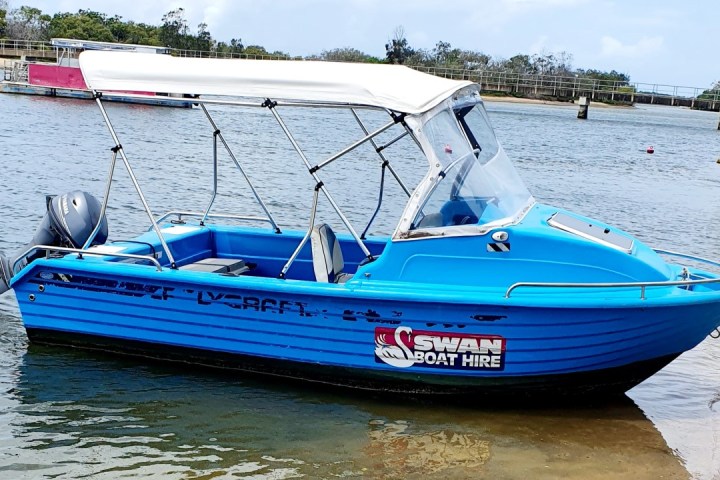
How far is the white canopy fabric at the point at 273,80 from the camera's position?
7.14 metres

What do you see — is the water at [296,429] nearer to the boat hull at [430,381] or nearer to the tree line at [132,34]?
the boat hull at [430,381]

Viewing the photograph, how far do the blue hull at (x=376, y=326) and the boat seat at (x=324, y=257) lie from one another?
1.56ft

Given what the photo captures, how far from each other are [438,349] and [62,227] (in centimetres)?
369

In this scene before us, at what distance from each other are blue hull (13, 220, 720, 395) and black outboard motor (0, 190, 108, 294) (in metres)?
0.33

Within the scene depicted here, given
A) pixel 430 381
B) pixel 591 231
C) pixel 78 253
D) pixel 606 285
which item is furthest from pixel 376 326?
pixel 78 253

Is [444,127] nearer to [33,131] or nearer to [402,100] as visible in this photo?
[402,100]

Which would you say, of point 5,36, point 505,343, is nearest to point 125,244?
point 505,343

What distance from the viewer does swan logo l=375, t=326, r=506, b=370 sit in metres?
7.03

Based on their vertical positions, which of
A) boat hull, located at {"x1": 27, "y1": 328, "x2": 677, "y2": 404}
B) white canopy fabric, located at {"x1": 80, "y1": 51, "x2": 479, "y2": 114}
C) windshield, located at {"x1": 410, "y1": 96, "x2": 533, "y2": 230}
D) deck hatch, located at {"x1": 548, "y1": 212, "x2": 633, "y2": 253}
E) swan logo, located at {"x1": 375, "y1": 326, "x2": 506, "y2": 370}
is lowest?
boat hull, located at {"x1": 27, "y1": 328, "x2": 677, "y2": 404}

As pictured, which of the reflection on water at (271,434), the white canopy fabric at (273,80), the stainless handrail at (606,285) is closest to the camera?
the reflection on water at (271,434)

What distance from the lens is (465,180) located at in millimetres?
7406

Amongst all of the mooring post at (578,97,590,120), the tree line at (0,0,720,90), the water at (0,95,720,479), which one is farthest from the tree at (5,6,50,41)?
the water at (0,95,720,479)

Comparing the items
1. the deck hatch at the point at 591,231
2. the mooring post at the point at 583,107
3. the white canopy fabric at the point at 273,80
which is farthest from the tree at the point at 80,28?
the deck hatch at the point at 591,231

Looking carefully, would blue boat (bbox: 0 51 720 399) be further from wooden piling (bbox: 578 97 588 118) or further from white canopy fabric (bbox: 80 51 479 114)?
wooden piling (bbox: 578 97 588 118)
